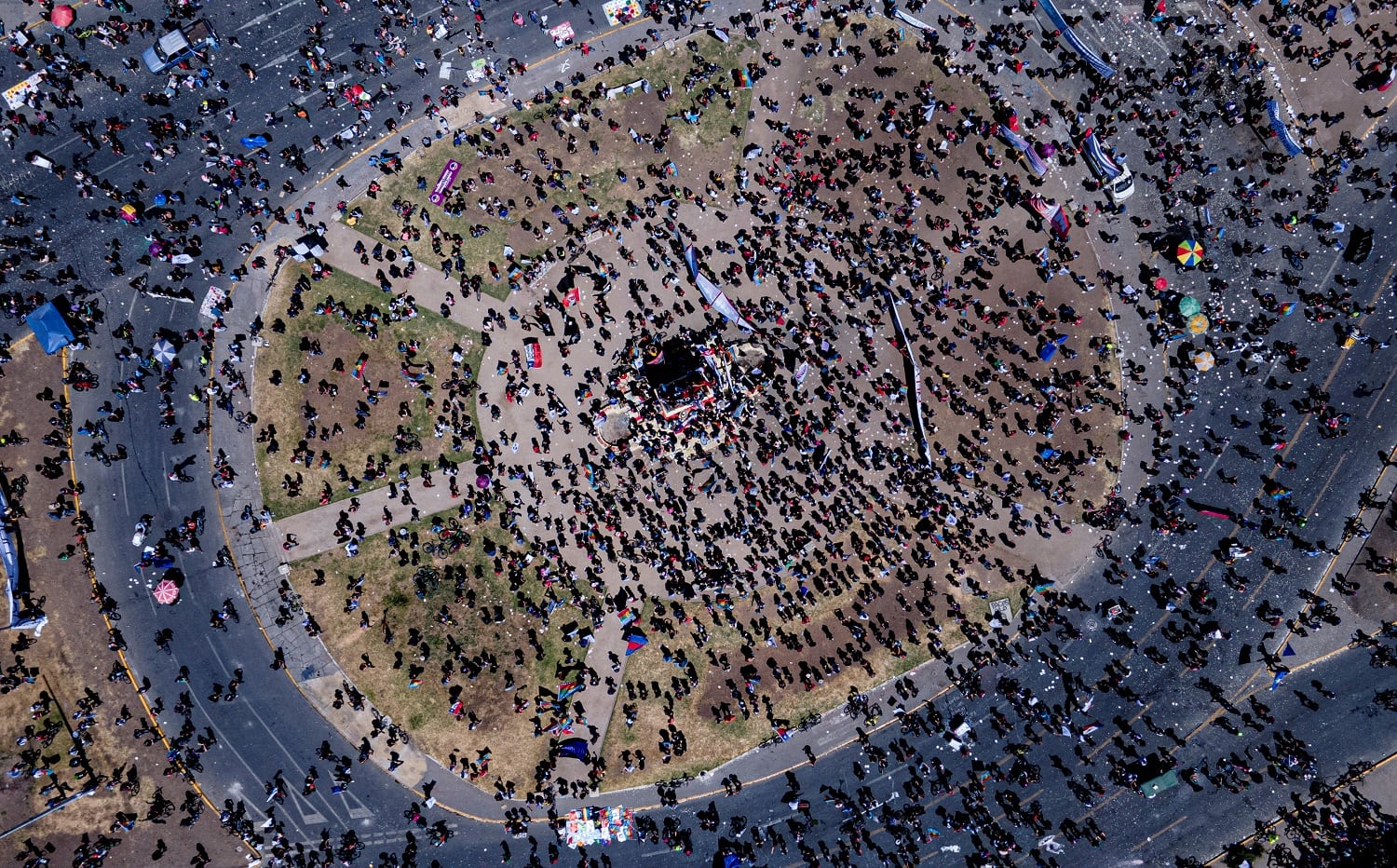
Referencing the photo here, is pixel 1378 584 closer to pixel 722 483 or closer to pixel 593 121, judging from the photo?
pixel 722 483

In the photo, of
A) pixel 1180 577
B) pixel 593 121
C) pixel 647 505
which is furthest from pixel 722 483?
pixel 1180 577

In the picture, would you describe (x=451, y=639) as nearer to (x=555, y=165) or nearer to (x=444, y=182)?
(x=444, y=182)

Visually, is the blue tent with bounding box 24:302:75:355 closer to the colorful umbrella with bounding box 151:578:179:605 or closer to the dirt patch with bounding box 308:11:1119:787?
the colorful umbrella with bounding box 151:578:179:605

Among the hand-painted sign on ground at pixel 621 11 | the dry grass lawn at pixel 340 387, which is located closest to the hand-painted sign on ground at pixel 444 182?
the dry grass lawn at pixel 340 387

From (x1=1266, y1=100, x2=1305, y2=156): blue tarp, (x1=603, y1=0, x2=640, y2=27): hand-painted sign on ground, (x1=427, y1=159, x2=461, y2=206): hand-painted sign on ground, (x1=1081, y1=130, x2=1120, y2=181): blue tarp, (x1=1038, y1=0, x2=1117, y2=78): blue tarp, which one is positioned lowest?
(x1=1266, y1=100, x2=1305, y2=156): blue tarp

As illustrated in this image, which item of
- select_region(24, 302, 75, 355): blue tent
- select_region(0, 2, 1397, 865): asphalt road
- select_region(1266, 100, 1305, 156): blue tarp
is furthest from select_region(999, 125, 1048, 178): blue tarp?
select_region(24, 302, 75, 355): blue tent
